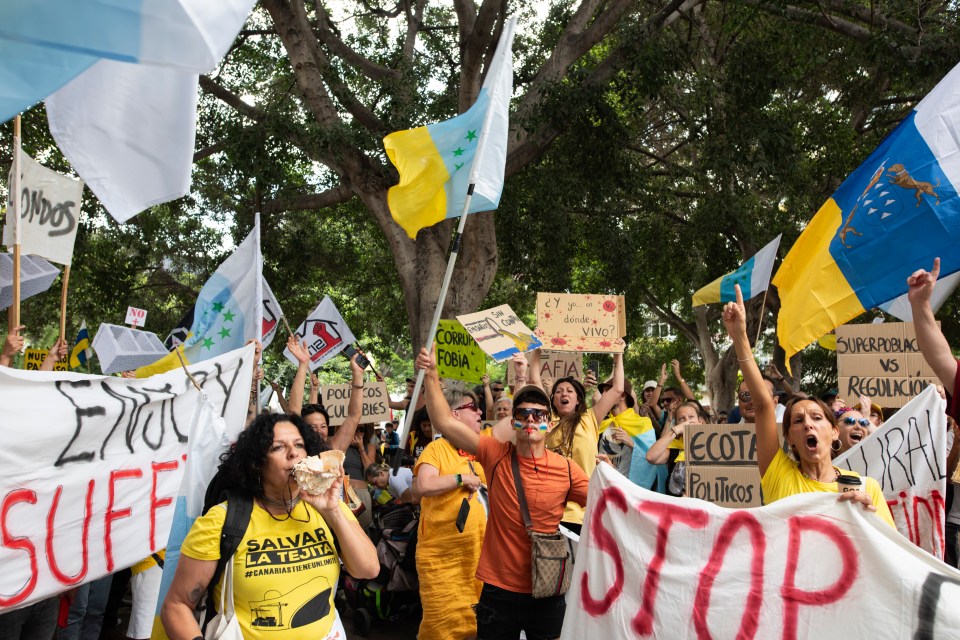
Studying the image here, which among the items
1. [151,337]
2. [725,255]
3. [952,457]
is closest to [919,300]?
[952,457]

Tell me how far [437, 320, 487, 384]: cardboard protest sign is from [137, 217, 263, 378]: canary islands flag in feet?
11.3

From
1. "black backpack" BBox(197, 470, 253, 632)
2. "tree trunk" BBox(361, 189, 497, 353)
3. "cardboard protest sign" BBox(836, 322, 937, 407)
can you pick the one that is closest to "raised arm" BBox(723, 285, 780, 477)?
"black backpack" BBox(197, 470, 253, 632)

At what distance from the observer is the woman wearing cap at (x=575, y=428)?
580 centimetres

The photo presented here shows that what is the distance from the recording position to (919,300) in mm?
3732

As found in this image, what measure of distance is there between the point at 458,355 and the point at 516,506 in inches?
218

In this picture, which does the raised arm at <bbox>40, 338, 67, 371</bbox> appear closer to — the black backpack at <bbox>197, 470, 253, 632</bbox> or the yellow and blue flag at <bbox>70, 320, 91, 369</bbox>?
the black backpack at <bbox>197, 470, 253, 632</bbox>

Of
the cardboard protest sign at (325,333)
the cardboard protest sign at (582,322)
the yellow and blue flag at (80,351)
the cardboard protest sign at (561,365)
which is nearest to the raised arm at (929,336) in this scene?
the cardboard protest sign at (582,322)

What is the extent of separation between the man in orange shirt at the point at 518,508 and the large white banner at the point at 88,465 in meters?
1.31

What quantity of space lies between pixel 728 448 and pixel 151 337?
530cm

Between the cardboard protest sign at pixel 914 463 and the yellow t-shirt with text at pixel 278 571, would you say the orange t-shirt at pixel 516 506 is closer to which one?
the yellow t-shirt with text at pixel 278 571

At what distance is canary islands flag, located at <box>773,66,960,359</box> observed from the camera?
15.8 ft

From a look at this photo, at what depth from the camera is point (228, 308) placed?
6.82 metres

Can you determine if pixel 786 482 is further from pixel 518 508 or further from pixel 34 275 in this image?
pixel 34 275

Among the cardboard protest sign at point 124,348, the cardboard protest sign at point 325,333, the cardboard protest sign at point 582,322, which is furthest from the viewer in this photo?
the cardboard protest sign at point 325,333
